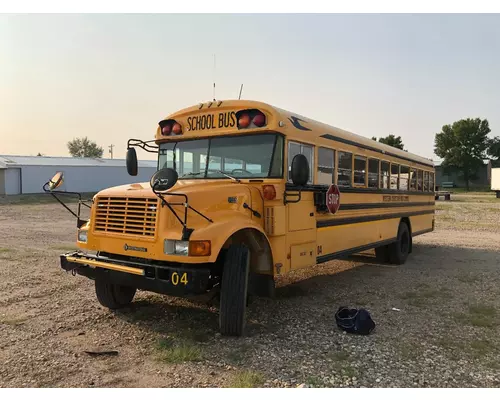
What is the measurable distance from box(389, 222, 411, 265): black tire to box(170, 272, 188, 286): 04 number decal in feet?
19.7

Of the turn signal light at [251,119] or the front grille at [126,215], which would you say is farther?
the turn signal light at [251,119]

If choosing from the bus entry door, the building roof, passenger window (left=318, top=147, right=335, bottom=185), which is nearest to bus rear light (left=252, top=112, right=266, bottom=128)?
the bus entry door

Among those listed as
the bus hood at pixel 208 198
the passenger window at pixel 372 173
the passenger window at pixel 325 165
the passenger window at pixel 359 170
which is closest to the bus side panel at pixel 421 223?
the passenger window at pixel 372 173

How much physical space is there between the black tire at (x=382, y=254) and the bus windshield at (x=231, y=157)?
493 centimetres

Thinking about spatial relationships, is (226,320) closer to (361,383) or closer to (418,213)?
(361,383)

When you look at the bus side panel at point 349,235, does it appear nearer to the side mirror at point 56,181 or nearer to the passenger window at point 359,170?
the passenger window at point 359,170

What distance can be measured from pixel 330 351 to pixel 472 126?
63.0 metres

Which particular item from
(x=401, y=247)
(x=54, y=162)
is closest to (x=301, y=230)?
(x=401, y=247)

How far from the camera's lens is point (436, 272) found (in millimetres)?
7922

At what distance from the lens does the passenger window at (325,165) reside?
19.0 ft

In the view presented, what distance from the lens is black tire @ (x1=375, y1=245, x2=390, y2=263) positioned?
8.92 m

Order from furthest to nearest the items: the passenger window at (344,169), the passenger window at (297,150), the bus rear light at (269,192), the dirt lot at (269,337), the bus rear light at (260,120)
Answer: the passenger window at (344,169) → the passenger window at (297,150) → the bus rear light at (260,120) → the bus rear light at (269,192) → the dirt lot at (269,337)

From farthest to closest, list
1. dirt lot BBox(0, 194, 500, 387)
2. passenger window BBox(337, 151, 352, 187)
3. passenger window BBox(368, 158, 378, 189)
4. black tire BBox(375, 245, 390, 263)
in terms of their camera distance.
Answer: black tire BBox(375, 245, 390, 263) < passenger window BBox(368, 158, 378, 189) < passenger window BBox(337, 151, 352, 187) < dirt lot BBox(0, 194, 500, 387)

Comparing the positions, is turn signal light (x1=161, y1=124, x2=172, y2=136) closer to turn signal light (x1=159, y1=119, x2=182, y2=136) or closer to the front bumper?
turn signal light (x1=159, y1=119, x2=182, y2=136)
